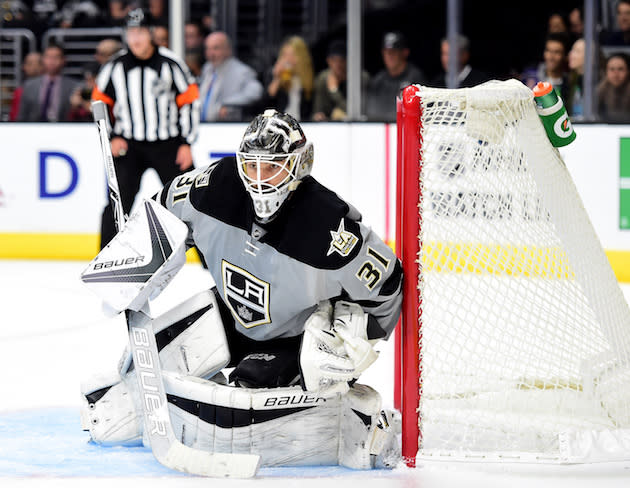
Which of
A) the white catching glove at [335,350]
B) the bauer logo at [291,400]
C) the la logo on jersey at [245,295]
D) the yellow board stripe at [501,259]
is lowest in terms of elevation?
the bauer logo at [291,400]

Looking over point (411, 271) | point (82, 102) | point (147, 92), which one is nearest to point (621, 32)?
point (147, 92)

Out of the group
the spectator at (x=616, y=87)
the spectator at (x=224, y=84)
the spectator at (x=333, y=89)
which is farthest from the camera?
the spectator at (x=224, y=84)

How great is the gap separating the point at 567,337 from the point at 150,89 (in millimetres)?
3047

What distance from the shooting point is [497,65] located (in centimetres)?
727

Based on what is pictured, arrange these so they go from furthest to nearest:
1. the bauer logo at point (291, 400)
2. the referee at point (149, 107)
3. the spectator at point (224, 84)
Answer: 1. the spectator at point (224, 84)
2. the referee at point (149, 107)
3. the bauer logo at point (291, 400)

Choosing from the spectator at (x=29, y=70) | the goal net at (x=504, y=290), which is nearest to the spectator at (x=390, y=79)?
the spectator at (x=29, y=70)

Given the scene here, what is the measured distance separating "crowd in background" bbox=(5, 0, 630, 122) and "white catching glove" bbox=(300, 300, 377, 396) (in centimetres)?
336

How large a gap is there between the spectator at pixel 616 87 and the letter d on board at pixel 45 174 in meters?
2.87

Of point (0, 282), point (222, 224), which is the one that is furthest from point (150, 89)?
point (222, 224)

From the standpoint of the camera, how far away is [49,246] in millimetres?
6109

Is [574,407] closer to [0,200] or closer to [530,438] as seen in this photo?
[530,438]

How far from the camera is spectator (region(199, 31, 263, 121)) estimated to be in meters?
6.17

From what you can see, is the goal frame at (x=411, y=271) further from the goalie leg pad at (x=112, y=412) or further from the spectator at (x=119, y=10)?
the spectator at (x=119, y=10)

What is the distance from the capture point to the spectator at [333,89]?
19.5ft
